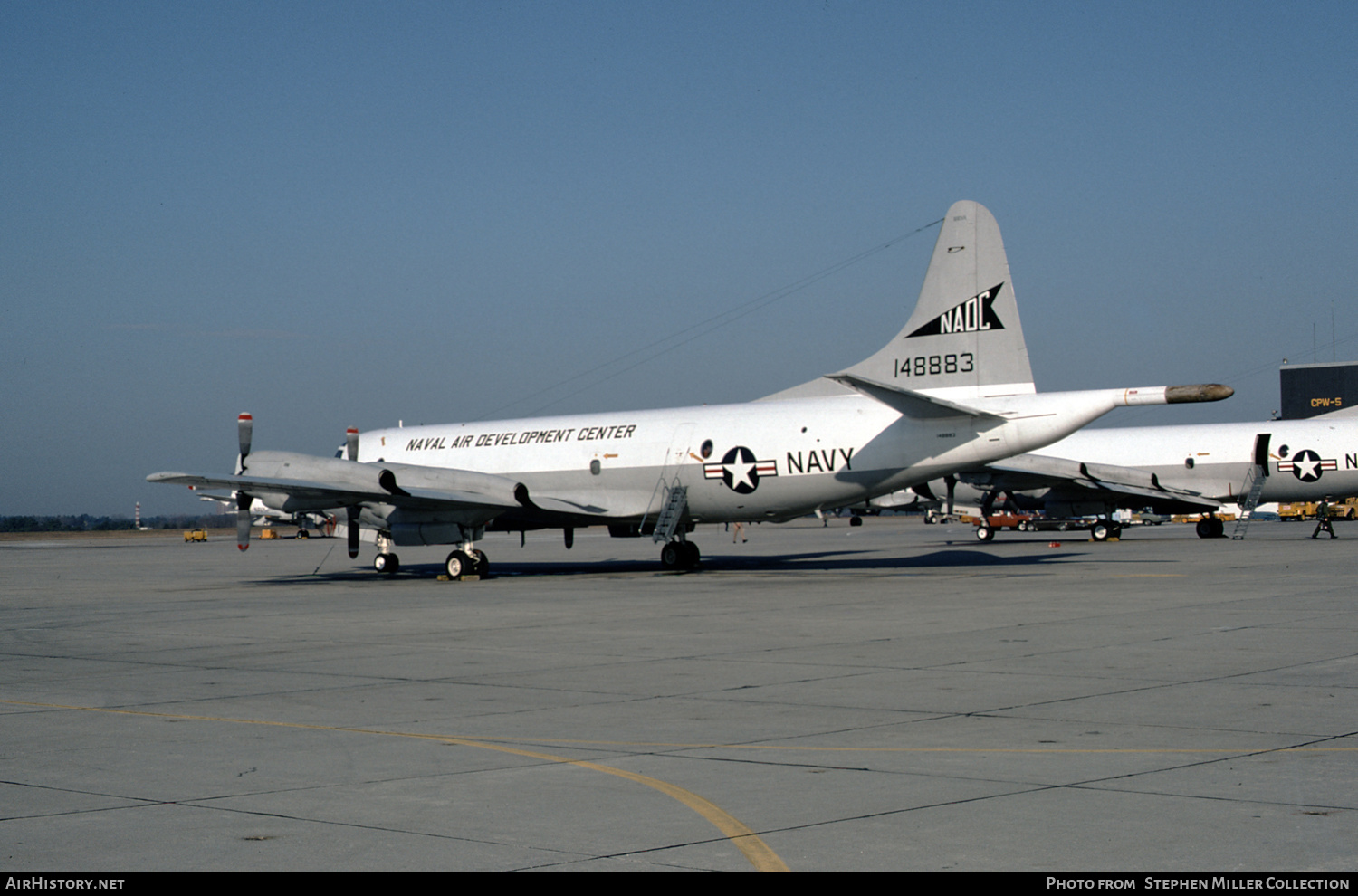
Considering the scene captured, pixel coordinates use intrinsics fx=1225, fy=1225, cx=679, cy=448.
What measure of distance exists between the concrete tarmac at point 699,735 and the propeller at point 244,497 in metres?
7.85

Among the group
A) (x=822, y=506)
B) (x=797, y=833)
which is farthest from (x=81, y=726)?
(x=822, y=506)

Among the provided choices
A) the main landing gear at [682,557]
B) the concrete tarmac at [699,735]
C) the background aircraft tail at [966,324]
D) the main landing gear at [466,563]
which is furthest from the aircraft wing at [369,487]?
the background aircraft tail at [966,324]

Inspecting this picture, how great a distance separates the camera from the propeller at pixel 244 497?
1185 inches

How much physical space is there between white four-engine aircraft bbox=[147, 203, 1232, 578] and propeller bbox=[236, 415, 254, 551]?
5 centimetres

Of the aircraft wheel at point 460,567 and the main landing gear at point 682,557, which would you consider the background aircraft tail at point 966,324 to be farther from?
the aircraft wheel at point 460,567

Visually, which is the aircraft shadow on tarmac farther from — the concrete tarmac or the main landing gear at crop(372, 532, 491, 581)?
the concrete tarmac

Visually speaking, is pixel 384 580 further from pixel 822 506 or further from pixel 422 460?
pixel 822 506

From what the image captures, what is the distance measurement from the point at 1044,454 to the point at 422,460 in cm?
2890

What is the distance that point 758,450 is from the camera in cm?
2923

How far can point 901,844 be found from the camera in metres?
6.11

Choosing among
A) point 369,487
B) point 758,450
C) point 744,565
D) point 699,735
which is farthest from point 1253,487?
point 699,735

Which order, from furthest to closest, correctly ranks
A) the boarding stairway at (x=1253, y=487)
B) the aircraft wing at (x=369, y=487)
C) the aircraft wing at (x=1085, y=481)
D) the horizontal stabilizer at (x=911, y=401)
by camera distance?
1. the aircraft wing at (x=1085, y=481)
2. the boarding stairway at (x=1253, y=487)
3. the aircraft wing at (x=369, y=487)
4. the horizontal stabilizer at (x=911, y=401)

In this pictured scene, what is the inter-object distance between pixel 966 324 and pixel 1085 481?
78.8 ft

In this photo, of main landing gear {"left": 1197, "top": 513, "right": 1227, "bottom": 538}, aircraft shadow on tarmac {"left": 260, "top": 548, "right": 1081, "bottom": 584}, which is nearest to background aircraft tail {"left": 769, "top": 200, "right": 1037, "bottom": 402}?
aircraft shadow on tarmac {"left": 260, "top": 548, "right": 1081, "bottom": 584}
